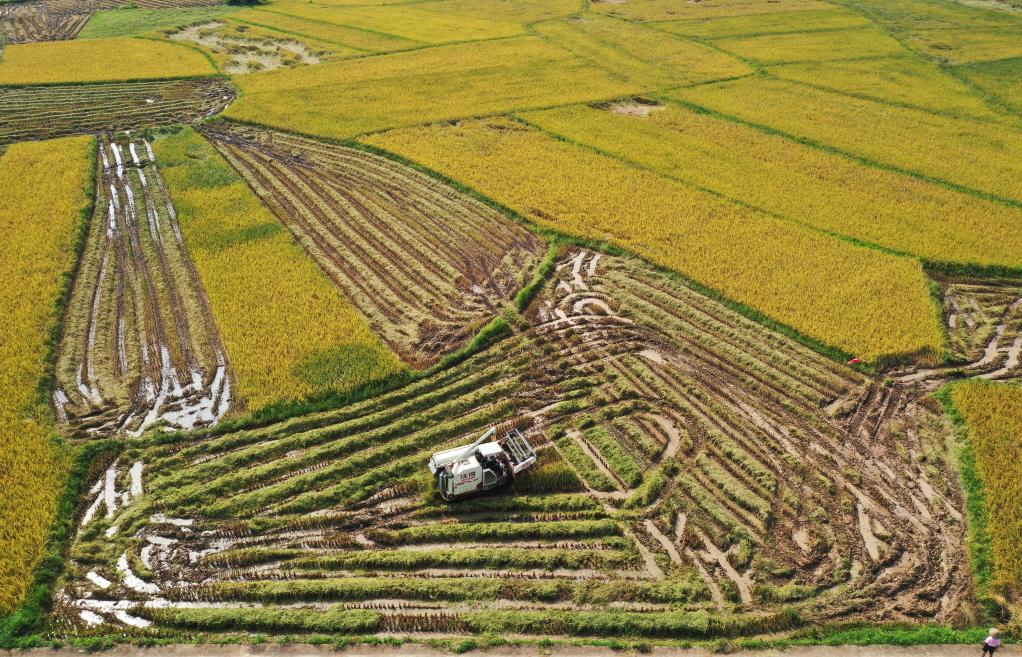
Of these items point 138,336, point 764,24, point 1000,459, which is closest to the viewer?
point 1000,459

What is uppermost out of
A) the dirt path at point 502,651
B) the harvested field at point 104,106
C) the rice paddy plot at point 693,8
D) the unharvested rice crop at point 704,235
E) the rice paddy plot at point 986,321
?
the rice paddy plot at point 693,8

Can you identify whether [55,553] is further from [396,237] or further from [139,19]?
[139,19]

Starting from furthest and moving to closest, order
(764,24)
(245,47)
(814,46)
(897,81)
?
(764,24), (814,46), (245,47), (897,81)

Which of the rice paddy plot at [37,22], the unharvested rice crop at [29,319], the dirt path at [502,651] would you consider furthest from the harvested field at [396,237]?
the rice paddy plot at [37,22]

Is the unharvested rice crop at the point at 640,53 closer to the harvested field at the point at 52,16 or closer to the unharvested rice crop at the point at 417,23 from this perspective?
the unharvested rice crop at the point at 417,23

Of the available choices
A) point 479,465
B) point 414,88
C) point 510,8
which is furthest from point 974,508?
point 510,8

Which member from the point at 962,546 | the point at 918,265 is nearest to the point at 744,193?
the point at 918,265
